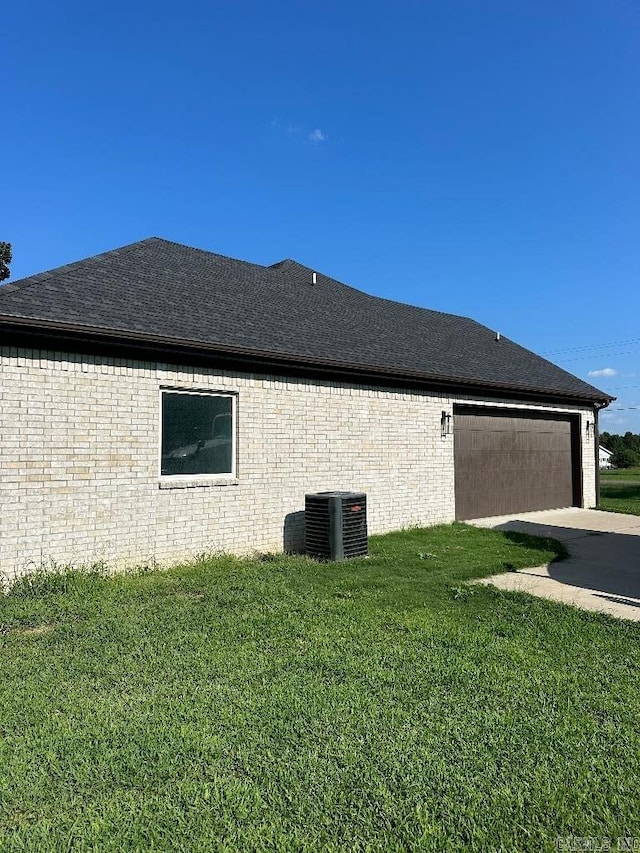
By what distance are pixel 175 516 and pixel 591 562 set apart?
20.1ft

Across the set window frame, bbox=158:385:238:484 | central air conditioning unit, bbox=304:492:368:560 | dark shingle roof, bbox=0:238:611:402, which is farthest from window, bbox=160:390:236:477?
central air conditioning unit, bbox=304:492:368:560

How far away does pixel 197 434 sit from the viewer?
27.1 ft

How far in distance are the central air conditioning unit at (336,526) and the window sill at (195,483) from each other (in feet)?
4.06

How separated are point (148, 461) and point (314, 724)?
5.04m

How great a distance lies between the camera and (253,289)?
38.1 feet

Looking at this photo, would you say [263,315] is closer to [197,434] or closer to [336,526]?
[197,434]

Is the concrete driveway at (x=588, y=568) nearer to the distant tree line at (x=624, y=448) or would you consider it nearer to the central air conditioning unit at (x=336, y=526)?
the central air conditioning unit at (x=336, y=526)

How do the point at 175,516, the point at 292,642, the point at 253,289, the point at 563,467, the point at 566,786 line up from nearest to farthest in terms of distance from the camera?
1. the point at 566,786
2. the point at 292,642
3. the point at 175,516
4. the point at 253,289
5. the point at 563,467

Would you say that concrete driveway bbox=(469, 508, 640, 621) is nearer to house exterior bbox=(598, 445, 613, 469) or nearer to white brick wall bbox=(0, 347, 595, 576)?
white brick wall bbox=(0, 347, 595, 576)

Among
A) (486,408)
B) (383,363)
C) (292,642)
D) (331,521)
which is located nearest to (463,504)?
(486,408)

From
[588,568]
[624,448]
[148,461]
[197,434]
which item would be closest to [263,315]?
[197,434]

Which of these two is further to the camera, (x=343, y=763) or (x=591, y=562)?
(x=591, y=562)

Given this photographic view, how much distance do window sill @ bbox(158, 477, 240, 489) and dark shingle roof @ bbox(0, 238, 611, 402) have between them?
1.96 meters

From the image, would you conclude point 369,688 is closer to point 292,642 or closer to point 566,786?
point 292,642
